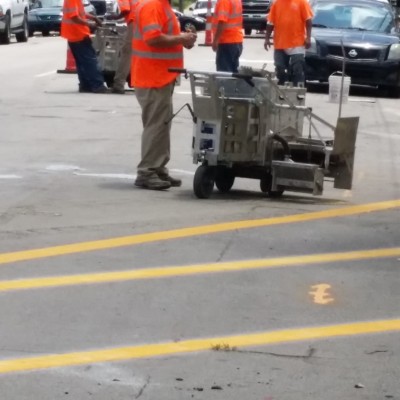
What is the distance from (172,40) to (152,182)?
1.27 m

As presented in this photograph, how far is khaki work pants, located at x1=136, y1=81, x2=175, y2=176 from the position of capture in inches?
450

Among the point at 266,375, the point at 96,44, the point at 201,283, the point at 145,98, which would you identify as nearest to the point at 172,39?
the point at 145,98

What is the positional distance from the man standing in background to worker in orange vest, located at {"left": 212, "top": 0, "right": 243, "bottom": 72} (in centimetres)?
103

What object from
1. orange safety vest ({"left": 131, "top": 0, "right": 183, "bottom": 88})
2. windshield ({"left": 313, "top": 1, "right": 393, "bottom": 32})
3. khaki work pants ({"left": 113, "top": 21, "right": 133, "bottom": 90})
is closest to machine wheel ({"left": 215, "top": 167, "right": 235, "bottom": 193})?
orange safety vest ({"left": 131, "top": 0, "right": 183, "bottom": 88})

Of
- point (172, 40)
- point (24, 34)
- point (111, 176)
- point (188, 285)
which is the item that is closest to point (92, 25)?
point (111, 176)

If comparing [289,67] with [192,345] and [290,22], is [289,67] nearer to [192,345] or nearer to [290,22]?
[290,22]

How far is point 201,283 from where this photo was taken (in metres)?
7.96

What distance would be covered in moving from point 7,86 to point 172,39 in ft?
37.2

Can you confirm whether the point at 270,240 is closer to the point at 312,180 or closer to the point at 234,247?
the point at 234,247

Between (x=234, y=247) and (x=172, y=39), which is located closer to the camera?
(x=234, y=247)

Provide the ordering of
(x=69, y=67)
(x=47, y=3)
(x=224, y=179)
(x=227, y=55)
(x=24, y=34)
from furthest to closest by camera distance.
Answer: (x=47, y=3) < (x=24, y=34) < (x=69, y=67) < (x=227, y=55) < (x=224, y=179)

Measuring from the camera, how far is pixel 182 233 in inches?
373

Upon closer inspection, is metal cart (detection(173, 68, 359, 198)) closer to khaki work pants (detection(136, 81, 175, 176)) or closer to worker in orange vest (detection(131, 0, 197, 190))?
worker in orange vest (detection(131, 0, 197, 190))

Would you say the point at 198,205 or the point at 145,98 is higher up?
the point at 145,98
